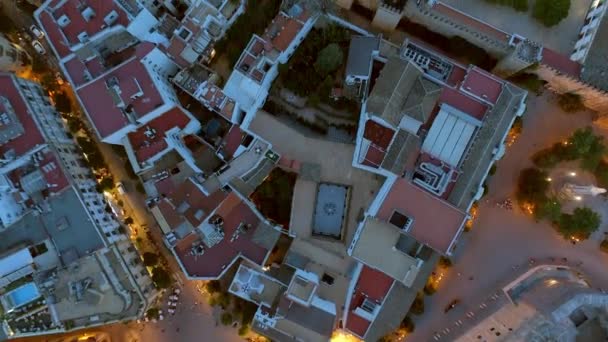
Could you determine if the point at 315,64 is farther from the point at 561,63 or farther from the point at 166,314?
the point at 166,314

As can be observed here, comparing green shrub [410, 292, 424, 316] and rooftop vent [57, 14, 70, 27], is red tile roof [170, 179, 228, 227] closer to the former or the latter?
rooftop vent [57, 14, 70, 27]

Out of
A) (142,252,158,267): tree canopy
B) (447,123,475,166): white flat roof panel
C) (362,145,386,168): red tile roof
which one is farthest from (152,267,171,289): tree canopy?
(447,123,475,166): white flat roof panel

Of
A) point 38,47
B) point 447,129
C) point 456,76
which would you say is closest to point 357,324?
point 447,129

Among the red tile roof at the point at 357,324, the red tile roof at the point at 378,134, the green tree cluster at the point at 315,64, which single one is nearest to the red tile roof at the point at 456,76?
the red tile roof at the point at 378,134

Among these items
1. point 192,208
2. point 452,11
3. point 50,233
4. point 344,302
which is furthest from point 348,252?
point 50,233

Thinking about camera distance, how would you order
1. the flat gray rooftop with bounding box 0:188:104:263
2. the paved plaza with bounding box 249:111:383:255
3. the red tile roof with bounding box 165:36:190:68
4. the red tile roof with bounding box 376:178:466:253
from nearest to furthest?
the red tile roof with bounding box 376:178:466:253, the flat gray rooftop with bounding box 0:188:104:263, the red tile roof with bounding box 165:36:190:68, the paved plaza with bounding box 249:111:383:255

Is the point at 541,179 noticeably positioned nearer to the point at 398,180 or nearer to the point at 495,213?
Answer: the point at 495,213
